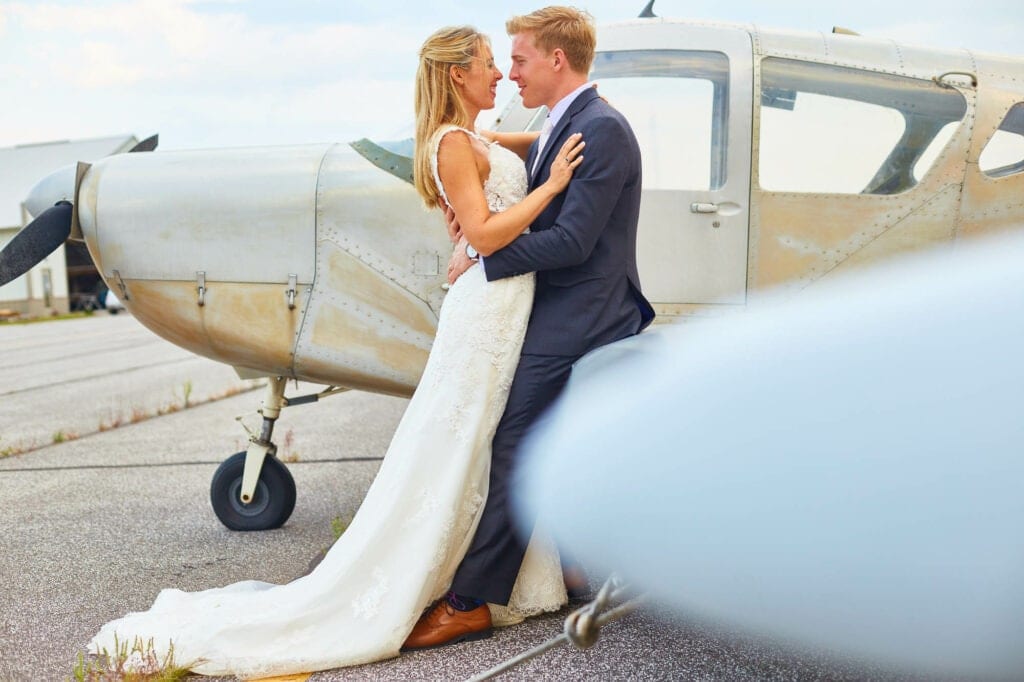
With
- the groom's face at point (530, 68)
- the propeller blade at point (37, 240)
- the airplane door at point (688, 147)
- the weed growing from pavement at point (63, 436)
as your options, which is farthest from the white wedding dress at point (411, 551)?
the weed growing from pavement at point (63, 436)

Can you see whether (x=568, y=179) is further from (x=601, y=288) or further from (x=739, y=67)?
(x=739, y=67)

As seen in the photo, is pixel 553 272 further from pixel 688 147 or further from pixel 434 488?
pixel 688 147

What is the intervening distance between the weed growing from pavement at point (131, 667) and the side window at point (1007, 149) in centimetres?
347

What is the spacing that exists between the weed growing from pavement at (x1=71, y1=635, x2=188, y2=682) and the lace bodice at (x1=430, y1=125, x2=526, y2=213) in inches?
63.2

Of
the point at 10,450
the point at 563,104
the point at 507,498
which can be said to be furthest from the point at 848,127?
the point at 10,450

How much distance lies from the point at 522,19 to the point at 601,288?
856 mm

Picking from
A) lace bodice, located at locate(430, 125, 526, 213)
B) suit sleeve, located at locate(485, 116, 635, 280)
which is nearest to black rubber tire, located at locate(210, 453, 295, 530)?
lace bodice, located at locate(430, 125, 526, 213)

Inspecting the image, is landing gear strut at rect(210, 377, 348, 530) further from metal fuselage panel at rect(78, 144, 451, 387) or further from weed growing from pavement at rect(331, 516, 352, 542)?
metal fuselage panel at rect(78, 144, 451, 387)

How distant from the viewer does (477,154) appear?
3102mm

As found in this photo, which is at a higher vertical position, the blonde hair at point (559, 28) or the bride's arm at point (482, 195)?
the blonde hair at point (559, 28)

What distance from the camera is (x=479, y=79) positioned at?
124 inches

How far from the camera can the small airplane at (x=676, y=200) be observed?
3.90 meters

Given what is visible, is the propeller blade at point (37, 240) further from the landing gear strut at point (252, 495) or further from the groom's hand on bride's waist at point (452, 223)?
the groom's hand on bride's waist at point (452, 223)

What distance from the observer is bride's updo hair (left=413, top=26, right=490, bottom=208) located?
3.09m
